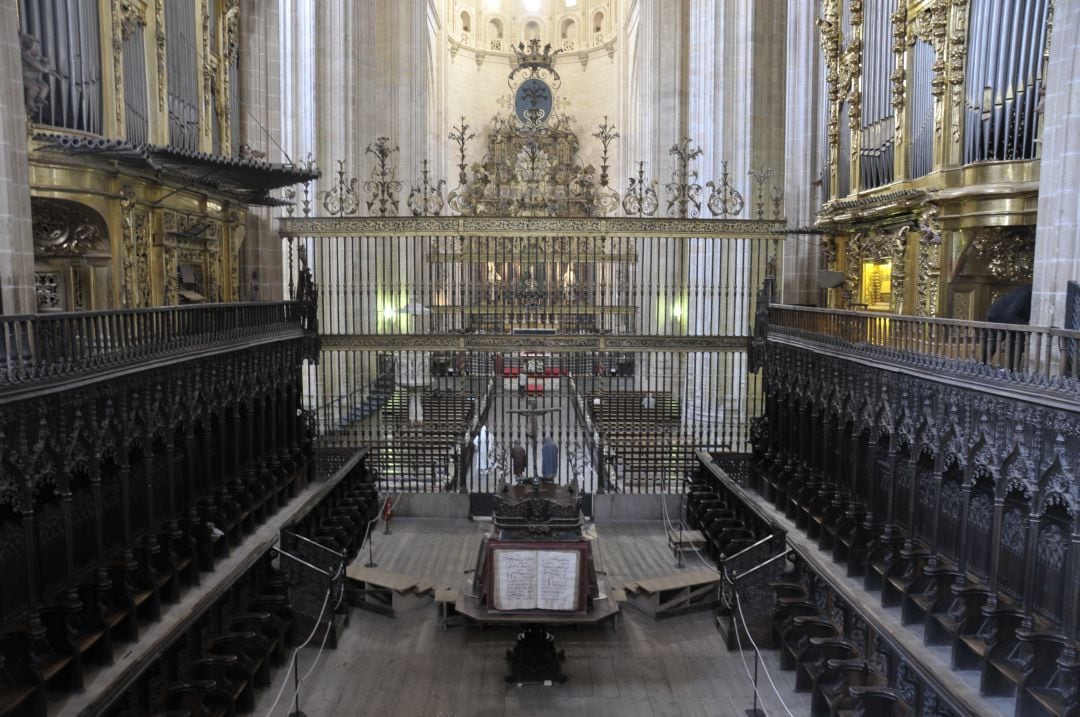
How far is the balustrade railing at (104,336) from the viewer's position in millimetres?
6105

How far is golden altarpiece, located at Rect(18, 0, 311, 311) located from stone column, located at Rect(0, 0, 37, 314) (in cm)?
173

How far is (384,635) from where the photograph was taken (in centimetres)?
1028

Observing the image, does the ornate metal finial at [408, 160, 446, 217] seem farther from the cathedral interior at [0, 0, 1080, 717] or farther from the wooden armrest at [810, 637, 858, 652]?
the wooden armrest at [810, 637, 858, 652]

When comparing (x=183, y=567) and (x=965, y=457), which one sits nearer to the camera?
(x=965, y=457)

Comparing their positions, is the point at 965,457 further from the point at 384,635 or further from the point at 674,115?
the point at 674,115

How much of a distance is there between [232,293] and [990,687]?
1325 cm

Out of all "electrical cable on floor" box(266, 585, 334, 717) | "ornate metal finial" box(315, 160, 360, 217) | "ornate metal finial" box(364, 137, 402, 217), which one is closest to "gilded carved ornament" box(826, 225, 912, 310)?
"ornate metal finial" box(364, 137, 402, 217)

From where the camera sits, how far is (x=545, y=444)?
14609mm

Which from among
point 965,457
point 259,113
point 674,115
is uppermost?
point 674,115

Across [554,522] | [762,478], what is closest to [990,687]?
[554,522]

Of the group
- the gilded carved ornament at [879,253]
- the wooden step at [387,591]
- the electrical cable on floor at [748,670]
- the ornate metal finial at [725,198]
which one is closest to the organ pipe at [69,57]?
the wooden step at [387,591]

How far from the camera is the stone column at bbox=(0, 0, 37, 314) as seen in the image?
7020 mm

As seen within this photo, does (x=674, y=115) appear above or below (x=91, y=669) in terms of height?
above

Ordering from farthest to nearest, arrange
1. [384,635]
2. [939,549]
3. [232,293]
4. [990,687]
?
[232,293] < [384,635] < [939,549] < [990,687]
